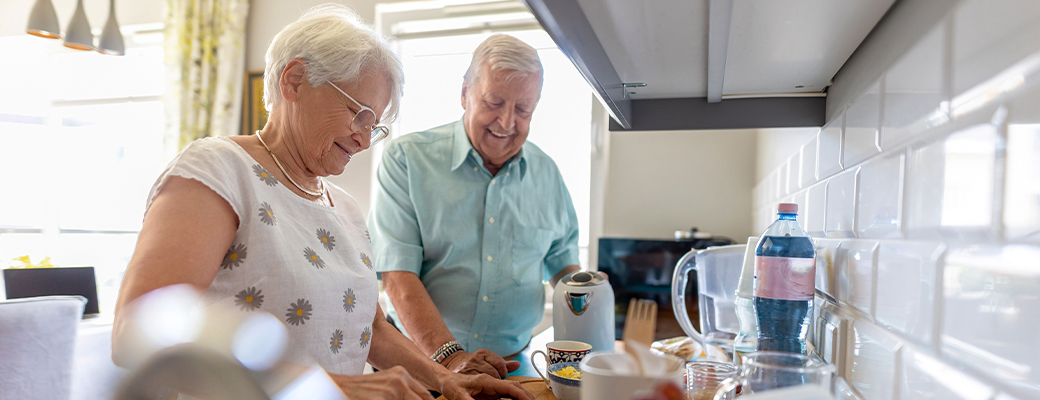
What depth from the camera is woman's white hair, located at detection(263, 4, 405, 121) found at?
3.04 ft

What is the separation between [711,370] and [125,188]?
409cm

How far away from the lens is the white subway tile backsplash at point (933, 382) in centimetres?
42

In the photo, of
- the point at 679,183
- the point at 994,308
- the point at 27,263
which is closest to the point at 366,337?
the point at 994,308

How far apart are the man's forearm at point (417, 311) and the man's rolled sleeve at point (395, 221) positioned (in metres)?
0.03

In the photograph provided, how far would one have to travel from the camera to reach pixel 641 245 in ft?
7.80

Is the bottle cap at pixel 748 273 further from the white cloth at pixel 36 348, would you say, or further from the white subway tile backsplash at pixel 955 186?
the white cloth at pixel 36 348

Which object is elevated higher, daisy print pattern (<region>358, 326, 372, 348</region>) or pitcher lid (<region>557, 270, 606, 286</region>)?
pitcher lid (<region>557, 270, 606, 286</region>)

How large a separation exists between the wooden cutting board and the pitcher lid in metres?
0.22

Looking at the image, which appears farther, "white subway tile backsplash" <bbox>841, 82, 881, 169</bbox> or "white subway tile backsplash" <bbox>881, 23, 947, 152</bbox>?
"white subway tile backsplash" <bbox>841, 82, 881, 169</bbox>

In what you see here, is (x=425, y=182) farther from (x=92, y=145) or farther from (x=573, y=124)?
(x=92, y=145)

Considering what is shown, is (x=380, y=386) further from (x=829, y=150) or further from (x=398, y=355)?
(x=829, y=150)

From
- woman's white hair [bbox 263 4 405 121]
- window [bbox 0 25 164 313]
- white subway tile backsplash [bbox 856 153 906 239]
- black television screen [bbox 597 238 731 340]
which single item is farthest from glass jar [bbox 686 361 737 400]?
window [bbox 0 25 164 313]

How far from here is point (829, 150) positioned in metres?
0.95

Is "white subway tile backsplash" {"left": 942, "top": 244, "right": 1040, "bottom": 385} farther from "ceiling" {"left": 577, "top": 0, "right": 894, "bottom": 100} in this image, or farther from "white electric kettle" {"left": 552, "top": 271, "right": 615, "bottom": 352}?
"white electric kettle" {"left": 552, "top": 271, "right": 615, "bottom": 352}
